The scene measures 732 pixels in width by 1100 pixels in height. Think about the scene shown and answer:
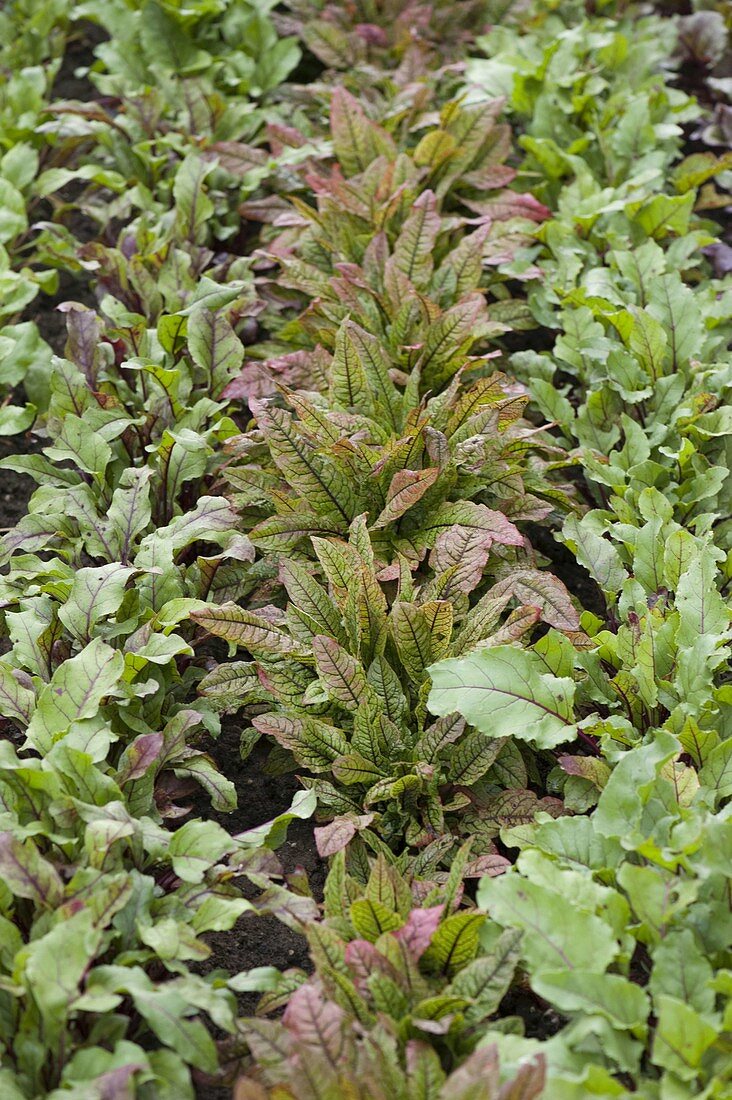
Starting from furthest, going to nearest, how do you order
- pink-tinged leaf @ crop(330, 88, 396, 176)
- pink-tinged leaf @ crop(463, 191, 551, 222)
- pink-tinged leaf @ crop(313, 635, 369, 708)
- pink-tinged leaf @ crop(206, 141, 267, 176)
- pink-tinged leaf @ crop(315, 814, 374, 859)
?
1. pink-tinged leaf @ crop(206, 141, 267, 176)
2. pink-tinged leaf @ crop(330, 88, 396, 176)
3. pink-tinged leaf @ crop(463, 191, 551, 222)
4. pink-tinged leaf @ crop(313, 635, 369, 708)
5. pink-tinged leaf @ crop(315, 814, 374, 859)

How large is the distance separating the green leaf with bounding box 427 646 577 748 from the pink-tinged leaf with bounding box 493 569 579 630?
24cm

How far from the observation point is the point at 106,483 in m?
2.87

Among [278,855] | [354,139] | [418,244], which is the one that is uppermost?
[354,139]

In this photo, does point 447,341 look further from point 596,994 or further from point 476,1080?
point 476,1080

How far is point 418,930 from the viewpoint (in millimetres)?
1909

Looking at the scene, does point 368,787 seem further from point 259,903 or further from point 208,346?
point 208,346

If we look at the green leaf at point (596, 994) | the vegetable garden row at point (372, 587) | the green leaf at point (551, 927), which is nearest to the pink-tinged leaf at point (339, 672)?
the vegetable garden row at point (372, 587)

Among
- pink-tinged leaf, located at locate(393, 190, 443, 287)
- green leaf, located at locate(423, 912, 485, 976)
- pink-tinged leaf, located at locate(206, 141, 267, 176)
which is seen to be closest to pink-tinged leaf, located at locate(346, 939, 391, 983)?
green leaf, located at locate(423, 912, 485, 976)

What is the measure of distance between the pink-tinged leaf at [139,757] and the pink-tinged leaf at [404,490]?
2.41 ft

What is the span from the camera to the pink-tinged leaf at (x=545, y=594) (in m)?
2.49

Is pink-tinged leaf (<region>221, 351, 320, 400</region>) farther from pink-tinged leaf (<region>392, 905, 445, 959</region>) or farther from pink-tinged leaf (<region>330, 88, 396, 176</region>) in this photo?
pink-tinged leaf (<region>392, 905, 445, 959</region>)

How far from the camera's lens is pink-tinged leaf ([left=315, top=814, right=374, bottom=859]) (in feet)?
6.93

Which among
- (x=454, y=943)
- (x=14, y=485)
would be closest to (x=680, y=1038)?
(x=454, y=943)

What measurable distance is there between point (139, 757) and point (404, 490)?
0.82m
